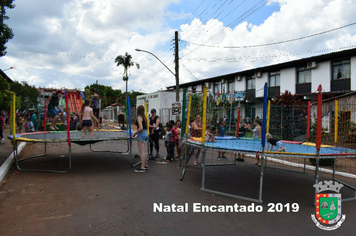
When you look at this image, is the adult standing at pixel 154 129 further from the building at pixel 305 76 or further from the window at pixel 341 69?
the window at pixel 341 69

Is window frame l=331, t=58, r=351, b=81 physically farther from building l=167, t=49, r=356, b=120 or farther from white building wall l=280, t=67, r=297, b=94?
white building wall l=280, t=67, r=297, b=94

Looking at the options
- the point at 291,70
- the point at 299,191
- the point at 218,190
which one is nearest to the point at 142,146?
the point at 218,190

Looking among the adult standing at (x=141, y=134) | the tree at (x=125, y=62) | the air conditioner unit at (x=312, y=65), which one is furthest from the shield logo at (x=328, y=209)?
the tree at (x=125, y=62)

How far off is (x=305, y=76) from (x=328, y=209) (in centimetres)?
1954

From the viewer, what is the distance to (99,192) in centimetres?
578

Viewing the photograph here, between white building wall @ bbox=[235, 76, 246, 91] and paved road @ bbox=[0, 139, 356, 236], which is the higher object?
white building wall @ bbox=[235, 76, 246, 91]

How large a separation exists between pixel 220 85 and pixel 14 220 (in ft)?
92.9

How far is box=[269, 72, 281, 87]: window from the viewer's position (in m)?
24.2

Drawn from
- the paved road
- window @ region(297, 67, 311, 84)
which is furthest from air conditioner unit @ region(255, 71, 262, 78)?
the paved road

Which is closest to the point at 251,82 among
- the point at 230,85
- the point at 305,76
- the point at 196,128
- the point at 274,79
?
the point at 274,79

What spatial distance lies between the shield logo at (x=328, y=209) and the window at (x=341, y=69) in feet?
55.1

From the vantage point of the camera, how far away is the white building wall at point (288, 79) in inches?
890

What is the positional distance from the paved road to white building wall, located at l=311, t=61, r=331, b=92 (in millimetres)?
14869

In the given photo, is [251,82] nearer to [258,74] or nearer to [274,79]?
[258,74]
